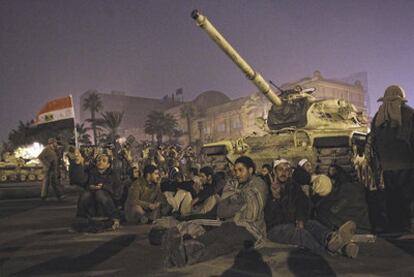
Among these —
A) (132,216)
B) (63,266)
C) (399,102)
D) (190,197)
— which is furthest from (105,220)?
(399,102)

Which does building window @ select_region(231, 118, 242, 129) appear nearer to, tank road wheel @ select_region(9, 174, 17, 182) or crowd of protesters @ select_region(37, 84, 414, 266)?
tank road wheel @ select_region(9, 174, 17, 182)

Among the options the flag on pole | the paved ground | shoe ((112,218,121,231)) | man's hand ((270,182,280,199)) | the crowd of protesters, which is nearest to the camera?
the paved ground

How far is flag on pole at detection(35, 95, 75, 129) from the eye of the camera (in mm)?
11734

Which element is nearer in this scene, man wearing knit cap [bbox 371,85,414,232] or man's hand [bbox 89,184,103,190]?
man wearing knit cap [bbox 371,85,414,232]

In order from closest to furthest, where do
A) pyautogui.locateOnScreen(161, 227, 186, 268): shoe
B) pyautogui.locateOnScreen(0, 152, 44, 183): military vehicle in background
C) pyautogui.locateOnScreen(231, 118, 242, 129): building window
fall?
pyautogui.locateOnScreen(161, 227, 186, 268): shoe, pyautogui.locateOnScreen(0, 152, 44, 183): military vehicle in background, pyautogui.locateOnScreen(231, 118, 242, 129): building window

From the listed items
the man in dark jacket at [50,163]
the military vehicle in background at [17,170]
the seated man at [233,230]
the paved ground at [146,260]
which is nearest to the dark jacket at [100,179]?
the paved ground at [146,260]

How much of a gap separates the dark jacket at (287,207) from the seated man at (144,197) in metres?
2.54

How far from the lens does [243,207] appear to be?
4.37 m

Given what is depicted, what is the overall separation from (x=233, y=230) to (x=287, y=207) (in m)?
0.89

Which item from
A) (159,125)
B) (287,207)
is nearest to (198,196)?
(287,207)

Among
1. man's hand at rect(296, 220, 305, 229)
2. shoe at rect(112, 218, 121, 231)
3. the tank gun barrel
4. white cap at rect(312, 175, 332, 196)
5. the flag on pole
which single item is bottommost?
shoe at rect(112, 218, 121, 231)

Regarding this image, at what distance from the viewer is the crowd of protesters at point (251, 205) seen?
4.25 metres

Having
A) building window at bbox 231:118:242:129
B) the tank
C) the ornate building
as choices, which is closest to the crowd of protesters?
the tank

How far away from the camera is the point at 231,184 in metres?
4.77
